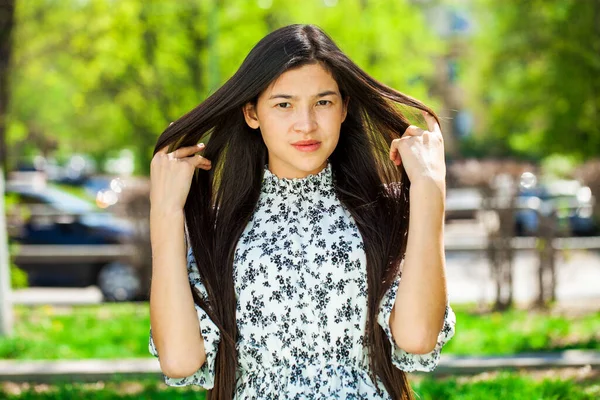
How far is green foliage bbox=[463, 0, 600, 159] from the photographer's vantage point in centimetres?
1613

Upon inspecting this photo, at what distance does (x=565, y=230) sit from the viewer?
970cm

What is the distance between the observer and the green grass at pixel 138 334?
6.57 meters

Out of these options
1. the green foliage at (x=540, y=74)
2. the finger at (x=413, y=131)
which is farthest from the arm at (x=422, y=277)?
the green foliage at (x=540, y=74)

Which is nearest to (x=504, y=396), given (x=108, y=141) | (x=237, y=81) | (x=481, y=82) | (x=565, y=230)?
(x=237, y=81)

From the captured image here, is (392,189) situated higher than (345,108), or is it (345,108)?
(345,108)

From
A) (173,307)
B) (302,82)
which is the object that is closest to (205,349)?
(173,307)

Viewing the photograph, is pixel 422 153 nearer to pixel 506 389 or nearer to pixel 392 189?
pixel 392 189

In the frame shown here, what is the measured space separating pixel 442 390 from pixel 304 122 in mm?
2677

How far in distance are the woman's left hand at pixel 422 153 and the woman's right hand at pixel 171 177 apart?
0.60 meters

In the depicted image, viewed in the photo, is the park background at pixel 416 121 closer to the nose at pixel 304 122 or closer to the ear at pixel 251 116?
the ear at pixel 251 116

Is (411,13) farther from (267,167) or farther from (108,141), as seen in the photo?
(267,167)

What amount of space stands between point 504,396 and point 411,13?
1841cm

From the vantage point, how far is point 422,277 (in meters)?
2.41

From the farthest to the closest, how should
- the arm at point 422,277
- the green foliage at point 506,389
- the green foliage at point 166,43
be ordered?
the green foliage at point 166,43
the green foliage at point 506,389
the arm at point 422,277
